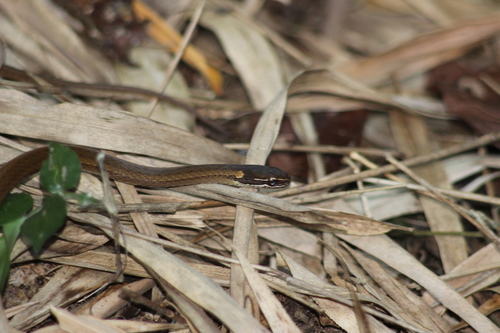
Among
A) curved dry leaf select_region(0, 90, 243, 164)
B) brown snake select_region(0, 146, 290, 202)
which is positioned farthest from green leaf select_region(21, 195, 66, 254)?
curved dry leaf select_region(0, 90, 243, 164)

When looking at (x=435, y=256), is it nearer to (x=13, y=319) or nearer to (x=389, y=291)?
(x=389, y=291)

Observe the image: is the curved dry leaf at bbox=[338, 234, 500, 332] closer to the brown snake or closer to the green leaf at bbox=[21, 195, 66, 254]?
the brown snake

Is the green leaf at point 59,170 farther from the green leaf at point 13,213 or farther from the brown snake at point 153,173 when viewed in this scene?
the brown snake at point 153,173

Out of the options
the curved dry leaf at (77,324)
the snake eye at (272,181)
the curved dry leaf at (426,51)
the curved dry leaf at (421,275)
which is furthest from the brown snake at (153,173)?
the curved dry leaf at (426,51)

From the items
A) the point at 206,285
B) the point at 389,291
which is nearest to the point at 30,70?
the point at 206,285

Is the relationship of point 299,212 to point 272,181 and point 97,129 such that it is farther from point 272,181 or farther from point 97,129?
point 97,129

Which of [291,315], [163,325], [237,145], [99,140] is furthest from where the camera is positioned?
[237,145]

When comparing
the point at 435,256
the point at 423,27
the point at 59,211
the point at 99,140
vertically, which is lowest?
the point at 59,211
